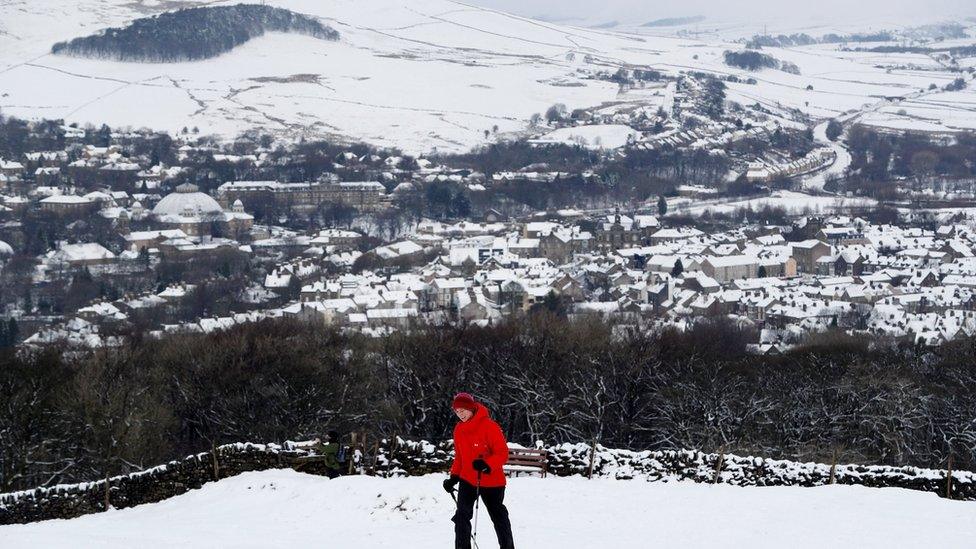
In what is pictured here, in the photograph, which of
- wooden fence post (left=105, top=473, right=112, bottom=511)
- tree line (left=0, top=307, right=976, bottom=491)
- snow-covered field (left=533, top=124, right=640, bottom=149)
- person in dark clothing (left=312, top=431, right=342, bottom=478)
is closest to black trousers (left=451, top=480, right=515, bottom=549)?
person in dark clothing (left=312, top=431, right=342, bottom=478)

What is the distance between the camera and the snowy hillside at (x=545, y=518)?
36.2 ft

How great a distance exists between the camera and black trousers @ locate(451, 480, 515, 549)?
8770 mm

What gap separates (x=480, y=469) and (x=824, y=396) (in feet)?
62.7

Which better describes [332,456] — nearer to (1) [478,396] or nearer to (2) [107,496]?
(2) [107,496]

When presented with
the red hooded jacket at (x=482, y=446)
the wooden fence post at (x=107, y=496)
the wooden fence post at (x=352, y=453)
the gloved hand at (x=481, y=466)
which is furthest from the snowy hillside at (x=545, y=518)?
the gloved hand at (x=481, y=466)

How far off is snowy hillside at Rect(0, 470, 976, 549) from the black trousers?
141cm

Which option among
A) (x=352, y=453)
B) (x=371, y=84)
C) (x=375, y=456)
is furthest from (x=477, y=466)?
(x=371, y=84)

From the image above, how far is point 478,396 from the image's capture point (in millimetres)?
27188

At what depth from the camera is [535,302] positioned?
63969 mm

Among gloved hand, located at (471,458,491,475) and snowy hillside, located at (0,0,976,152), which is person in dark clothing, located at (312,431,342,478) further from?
snowy hillside, located at (0,0,976,152)

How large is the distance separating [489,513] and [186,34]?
172 m

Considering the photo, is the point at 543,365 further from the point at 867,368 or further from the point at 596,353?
the point at 867,368

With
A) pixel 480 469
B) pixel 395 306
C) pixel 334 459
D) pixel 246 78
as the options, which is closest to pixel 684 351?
pixel 334 459

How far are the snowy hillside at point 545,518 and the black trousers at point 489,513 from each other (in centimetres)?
141
